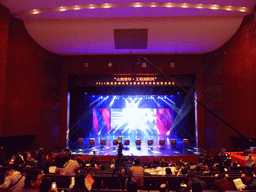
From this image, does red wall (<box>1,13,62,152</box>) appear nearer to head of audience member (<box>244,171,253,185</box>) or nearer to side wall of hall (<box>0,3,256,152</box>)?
side wall of hall (<box>0,3,256,152</box>)

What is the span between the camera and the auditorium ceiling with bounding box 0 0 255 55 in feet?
26.1

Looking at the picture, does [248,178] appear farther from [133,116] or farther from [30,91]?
[133,116]

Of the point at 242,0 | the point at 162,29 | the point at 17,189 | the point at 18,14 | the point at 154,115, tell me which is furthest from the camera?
the point at 154,115

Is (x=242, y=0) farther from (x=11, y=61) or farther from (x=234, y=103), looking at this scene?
(x=11, y=61)

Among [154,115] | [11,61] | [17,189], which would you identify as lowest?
[17,189]

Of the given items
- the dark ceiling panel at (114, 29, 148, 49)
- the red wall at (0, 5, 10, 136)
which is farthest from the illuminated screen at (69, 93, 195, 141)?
the red wall at (0, 5, 10, 136)

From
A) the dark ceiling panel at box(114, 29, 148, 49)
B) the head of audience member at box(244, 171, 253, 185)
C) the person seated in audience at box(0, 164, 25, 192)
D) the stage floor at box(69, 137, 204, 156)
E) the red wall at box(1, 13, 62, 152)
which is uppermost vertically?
the dark ceiling panel at box(114, 29, 148, 49)

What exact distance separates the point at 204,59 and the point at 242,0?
17.1ft

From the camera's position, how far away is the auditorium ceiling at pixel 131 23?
26.1ft

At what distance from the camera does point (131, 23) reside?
934 centimetres

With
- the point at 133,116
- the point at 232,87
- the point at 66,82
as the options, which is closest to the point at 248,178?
the point at 232,87

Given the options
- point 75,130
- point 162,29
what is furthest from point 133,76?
point 75,130

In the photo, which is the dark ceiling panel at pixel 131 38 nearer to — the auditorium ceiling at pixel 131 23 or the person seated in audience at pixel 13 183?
the auditorium ceiling at pixel 131 23

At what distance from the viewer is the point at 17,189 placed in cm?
334
